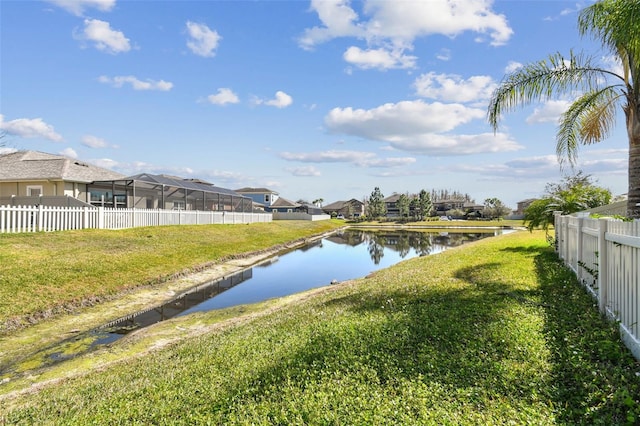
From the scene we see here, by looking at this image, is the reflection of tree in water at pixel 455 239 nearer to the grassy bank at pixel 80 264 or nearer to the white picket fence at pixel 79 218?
the grassy bank at pixel 80 264

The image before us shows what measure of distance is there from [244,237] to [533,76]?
19.0 metres

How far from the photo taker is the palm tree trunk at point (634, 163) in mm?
6944

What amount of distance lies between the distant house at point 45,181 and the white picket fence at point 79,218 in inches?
135

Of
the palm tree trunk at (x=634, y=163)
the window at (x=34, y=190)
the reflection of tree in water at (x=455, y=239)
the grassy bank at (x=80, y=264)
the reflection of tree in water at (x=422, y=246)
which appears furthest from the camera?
the reflection of tree in water at (x=455, y=239)

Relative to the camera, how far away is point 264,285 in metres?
12.9

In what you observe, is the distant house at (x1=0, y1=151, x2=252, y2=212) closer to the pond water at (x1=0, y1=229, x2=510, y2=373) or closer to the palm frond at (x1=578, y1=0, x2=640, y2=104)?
the pond water at (x1=0, y1=229, x2=510, y2=373)

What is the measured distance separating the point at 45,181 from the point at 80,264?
15.3m

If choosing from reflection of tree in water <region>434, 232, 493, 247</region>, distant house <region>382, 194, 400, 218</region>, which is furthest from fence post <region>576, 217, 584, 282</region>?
distant house <region>382, 194, 400, 218</region>

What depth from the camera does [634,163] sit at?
7023 millimetres

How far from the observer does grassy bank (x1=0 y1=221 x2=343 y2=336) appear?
8.40 m

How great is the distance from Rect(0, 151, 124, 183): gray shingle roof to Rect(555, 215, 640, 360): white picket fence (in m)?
25.4

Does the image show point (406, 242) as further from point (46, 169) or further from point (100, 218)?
point (46, 169)

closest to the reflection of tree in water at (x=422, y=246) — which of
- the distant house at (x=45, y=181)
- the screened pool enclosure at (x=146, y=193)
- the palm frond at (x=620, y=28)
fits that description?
the palm frond at (x=620, y=28)

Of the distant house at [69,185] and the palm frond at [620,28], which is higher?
the palm frond at [620,28]
